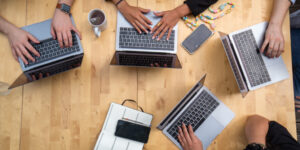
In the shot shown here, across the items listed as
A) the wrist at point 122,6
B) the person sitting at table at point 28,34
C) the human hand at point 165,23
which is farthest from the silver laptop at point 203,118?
the person sitting at table at point 28,34

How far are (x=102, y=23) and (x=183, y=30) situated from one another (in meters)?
0.45

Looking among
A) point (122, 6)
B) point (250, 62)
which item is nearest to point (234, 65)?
point (250, 62)

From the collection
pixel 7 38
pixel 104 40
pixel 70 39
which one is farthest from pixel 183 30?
pixel 7 38

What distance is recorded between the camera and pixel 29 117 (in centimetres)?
111

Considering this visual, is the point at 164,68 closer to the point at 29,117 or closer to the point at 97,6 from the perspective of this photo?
the point at 97,6

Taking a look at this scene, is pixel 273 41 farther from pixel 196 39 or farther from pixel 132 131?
pixel 132 131

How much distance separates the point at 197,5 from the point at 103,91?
2.30 ft

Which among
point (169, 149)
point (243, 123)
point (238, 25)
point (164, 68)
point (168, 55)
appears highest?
point (238, 25)

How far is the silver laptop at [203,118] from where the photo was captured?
1104mm

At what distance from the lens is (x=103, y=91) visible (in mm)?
1135

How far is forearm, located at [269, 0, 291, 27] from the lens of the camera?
1.12m

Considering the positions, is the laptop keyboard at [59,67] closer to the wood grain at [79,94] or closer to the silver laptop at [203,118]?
the wood grain at [79,94]

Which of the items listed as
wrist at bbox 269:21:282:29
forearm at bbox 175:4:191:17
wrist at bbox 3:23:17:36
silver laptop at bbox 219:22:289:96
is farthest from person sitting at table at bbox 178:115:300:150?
wrist at bbox 3:23:17:36

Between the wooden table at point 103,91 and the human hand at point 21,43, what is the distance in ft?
0.21
